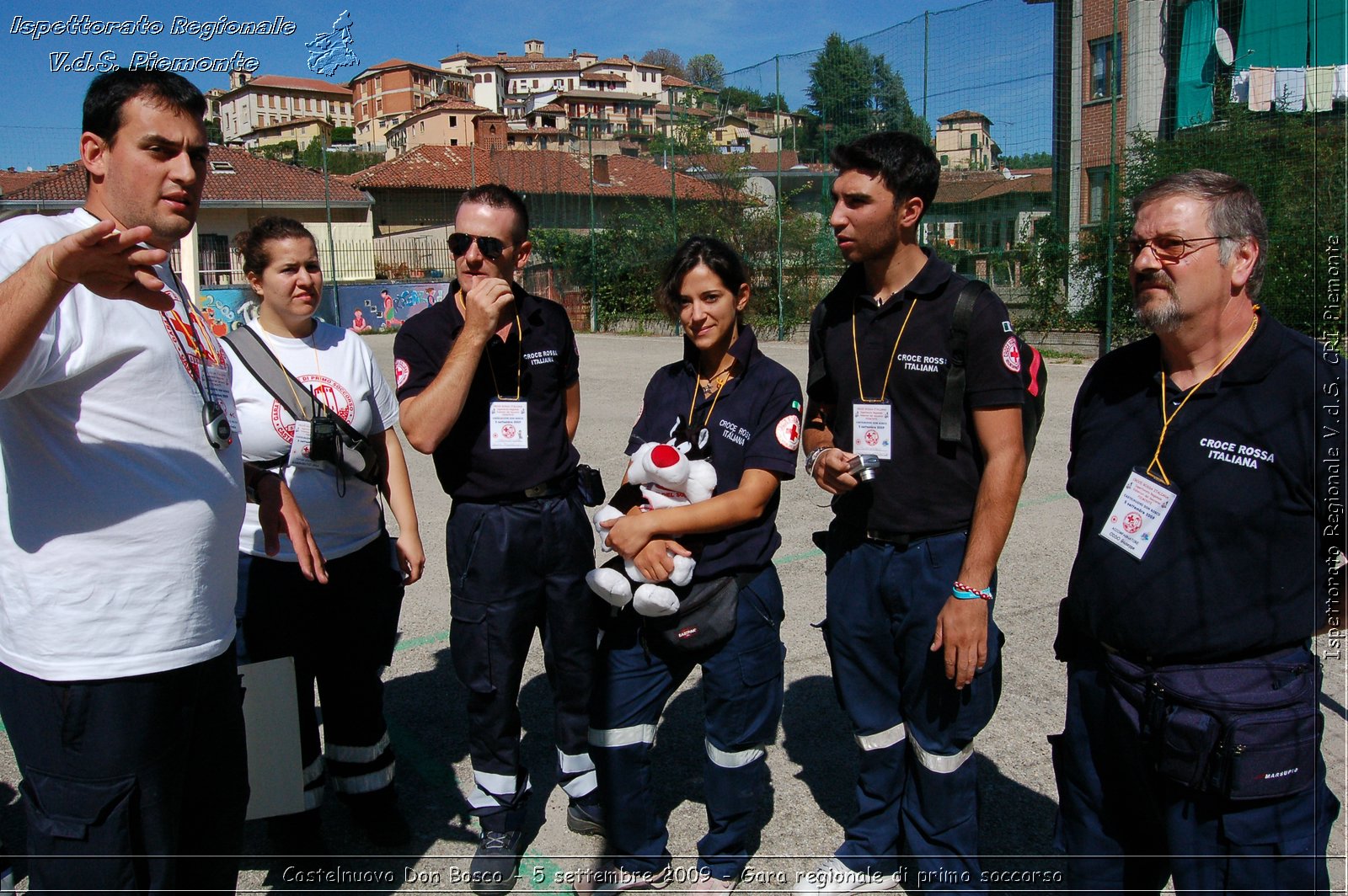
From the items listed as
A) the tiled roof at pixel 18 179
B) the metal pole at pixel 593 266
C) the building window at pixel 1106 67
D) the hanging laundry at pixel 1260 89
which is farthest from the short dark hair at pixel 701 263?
the metal pole at pixel 593 266

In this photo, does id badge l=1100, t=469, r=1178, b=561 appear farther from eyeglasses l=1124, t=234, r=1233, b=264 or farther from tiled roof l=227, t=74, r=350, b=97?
tiled roof l=227, t=74, r=350, b=97

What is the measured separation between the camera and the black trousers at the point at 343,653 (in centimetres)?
304

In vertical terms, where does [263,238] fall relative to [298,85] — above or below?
below

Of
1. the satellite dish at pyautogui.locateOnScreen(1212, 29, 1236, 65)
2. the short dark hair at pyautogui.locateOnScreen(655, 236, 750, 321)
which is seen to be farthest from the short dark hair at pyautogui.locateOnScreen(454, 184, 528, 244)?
the satellite dish at pyautogui.locateOnScreen(1212, 29, 1236, 65)

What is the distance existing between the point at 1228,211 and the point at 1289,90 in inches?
427

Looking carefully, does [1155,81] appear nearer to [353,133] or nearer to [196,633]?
[196,633]

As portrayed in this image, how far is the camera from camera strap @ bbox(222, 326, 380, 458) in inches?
118

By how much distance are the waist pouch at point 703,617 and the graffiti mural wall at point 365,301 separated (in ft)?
74.8

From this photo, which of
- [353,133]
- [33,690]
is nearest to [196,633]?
[33,690]

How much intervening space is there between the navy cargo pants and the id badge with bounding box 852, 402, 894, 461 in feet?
0.92

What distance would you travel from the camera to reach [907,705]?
2719mm

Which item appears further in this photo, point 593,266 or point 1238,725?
point 593,266

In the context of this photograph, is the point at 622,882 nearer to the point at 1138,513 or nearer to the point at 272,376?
the point at 1138,513

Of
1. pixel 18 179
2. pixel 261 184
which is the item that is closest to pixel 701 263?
pixel 18 179
